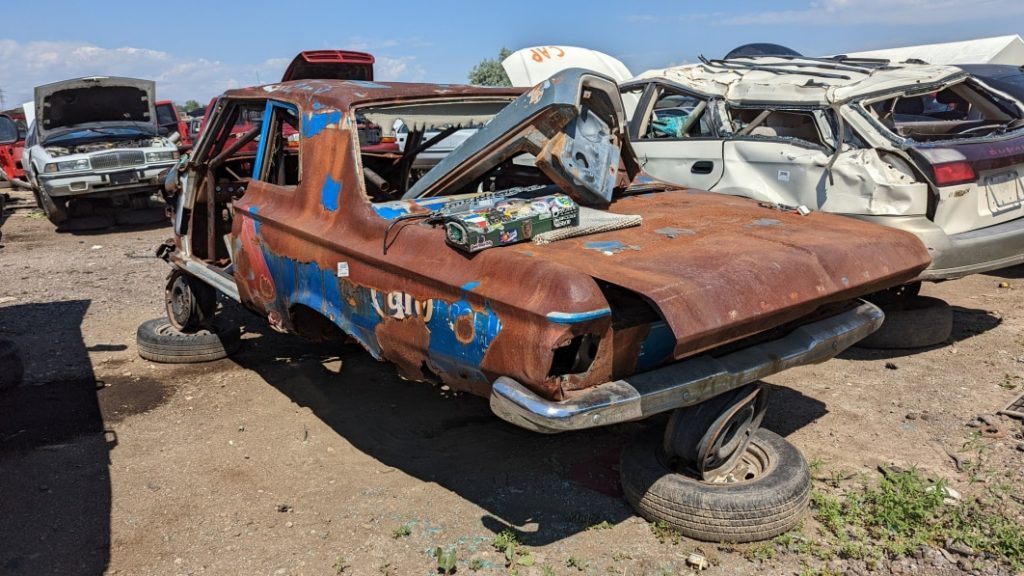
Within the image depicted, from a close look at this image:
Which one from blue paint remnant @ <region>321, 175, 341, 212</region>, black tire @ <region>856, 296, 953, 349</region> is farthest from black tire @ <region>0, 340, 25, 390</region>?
black tire @ <region>856, 296, 953, 349</region>

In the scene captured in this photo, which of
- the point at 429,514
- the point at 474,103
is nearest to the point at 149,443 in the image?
the point at 429,514

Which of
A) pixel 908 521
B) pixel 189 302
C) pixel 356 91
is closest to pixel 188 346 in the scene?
pixel 189 302

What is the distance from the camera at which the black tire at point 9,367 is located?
480cm

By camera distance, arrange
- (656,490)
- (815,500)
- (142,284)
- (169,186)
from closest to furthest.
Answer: (656,490) < (815,500) < (169,186) < (142,284)

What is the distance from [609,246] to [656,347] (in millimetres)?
442

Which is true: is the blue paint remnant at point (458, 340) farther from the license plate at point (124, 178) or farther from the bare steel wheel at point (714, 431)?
the license plate at point (124, 178)

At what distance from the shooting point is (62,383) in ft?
16.3

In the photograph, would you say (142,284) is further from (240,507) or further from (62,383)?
(240,507)

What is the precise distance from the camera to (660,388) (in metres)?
2.76

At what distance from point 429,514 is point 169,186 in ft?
10.5

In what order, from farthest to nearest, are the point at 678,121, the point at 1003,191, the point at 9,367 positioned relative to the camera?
the point at 678,121, the point at 1003,191, the point at 9,367

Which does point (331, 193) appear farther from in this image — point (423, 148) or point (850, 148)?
point (850, 148)

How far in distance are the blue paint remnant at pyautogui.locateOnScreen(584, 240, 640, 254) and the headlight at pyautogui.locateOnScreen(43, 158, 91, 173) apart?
9.98m

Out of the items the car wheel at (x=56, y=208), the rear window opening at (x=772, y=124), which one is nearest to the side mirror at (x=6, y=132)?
the car wheel at (x=56, y=208)
